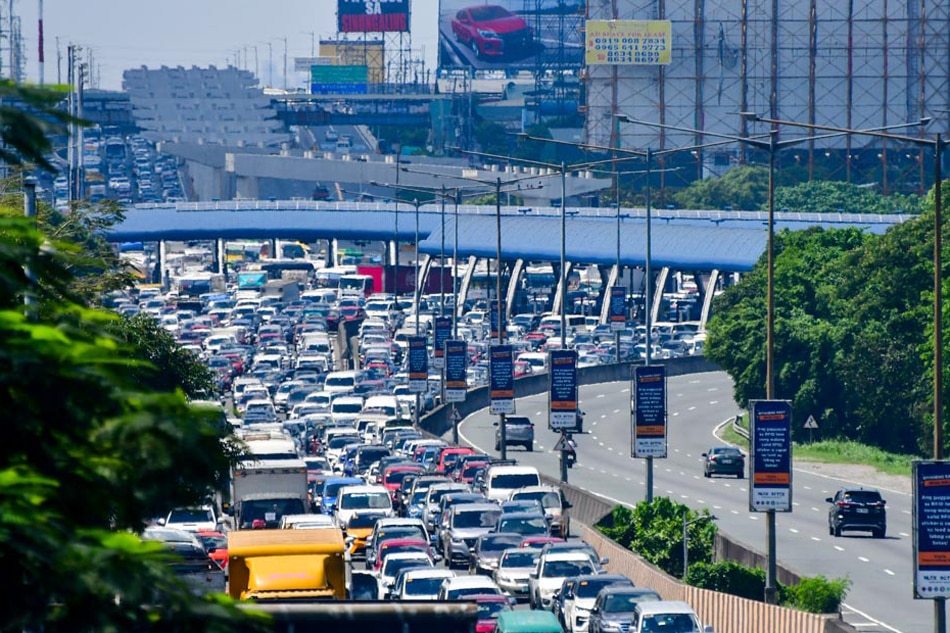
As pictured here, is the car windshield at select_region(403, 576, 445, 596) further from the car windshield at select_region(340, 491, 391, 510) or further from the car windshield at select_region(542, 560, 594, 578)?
the car windshield at select_region(340, 491, 391, 510)

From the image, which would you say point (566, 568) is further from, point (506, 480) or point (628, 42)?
point (628, 42)

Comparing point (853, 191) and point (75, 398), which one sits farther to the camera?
point (853, 191)

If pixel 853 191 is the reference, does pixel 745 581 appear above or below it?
below

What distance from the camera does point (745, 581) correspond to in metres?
38.1

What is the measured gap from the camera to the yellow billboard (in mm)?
172125

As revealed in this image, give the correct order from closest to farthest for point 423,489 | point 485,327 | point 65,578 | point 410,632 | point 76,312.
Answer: point 65,578 < point 76,312 < point 410,632 < point 423,489 < point 485,327

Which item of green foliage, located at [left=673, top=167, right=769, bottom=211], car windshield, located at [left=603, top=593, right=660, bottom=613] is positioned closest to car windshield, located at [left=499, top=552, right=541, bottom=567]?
car windshield, located at [left=603, top=593, right=660, bottom=613]

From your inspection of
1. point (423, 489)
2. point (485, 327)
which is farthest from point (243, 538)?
point (485, 327)

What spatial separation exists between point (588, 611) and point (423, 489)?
63.4 ft

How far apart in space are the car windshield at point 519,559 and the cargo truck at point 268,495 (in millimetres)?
5703

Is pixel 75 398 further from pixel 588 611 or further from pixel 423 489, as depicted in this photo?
pixel 423 489

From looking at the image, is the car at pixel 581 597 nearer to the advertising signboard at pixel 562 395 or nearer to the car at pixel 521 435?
the advertising signboard at pixel 562 395

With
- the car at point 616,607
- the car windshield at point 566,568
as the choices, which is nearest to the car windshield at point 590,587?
the car at point 616,607

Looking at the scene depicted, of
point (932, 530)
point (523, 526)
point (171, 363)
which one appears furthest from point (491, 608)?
point (171, 363)
